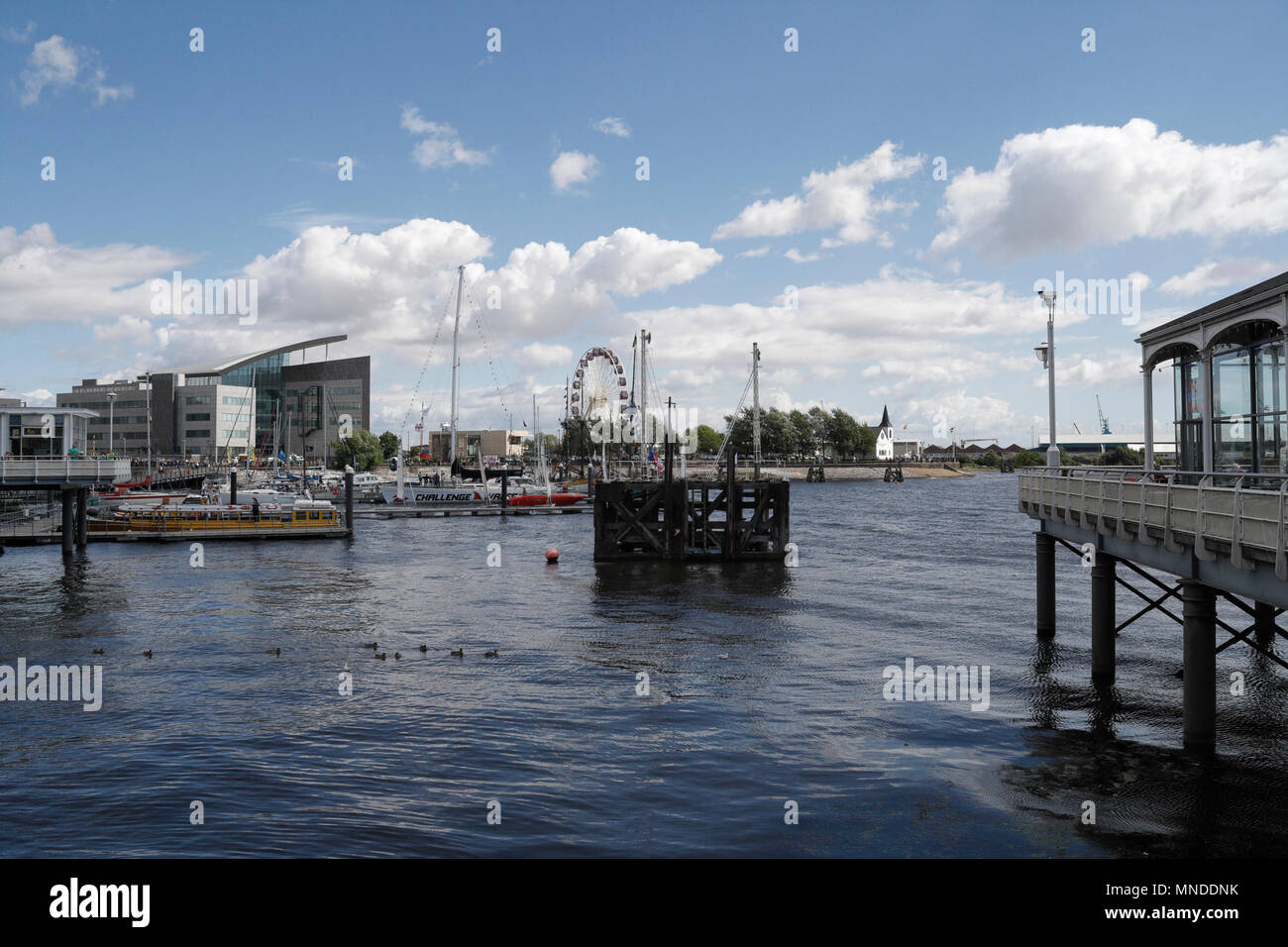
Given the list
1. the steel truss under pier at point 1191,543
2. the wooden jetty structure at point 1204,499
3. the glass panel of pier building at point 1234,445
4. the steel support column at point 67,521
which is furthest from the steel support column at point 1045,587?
the steel support column at point 67,521

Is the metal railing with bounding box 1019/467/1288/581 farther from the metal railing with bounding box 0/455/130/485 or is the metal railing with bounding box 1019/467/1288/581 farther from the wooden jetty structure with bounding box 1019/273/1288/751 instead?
the metal railing with bounding box 0/455/130/485

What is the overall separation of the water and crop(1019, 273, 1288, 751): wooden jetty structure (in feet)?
6.16

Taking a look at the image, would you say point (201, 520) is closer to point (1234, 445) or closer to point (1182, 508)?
point (1234, 445)

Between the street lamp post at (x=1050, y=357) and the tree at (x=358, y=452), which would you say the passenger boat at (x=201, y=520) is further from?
the tree at (x=358, y=452)

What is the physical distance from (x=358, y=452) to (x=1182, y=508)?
511 feet

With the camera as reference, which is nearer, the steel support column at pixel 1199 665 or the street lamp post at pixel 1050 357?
the steel support column at pixel 1199 665

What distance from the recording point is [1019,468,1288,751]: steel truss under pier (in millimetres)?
13945

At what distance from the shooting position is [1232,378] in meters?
21.0

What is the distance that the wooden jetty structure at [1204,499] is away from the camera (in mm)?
14453

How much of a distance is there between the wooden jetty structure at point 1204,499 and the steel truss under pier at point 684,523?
24496mm

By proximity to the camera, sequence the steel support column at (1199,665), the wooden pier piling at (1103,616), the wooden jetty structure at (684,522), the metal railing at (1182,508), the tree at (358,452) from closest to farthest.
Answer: the metal railing at (1182,508), the steel support column at (1199,665), the wooden pier piling at (1103,616), the wooden jetty structure at (684,522), the tree at (358,452)

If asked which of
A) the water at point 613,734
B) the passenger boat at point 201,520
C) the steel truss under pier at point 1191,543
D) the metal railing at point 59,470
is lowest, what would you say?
the water at point 613,734

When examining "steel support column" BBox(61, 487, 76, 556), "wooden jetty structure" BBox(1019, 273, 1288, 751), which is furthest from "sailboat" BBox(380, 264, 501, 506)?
"wooden jetty structure" BBox(1019, 273, 1288, 751)
